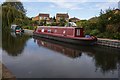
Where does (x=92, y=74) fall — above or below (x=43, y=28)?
below

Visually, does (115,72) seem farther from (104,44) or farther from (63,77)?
(104,44)

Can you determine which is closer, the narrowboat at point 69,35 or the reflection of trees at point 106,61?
the reflection of trees at point 106,61

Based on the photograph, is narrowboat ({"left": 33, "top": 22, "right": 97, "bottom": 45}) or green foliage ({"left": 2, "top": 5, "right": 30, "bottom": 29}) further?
green foliage ({"left": 2, "top": 5, "right": 30, "bottom": 29})

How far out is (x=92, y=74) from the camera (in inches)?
442

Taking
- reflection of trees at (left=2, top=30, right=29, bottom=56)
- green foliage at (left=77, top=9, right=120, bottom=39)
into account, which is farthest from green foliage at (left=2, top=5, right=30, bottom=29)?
green foliage at (left=77, top=9, right=120, bottom=39)

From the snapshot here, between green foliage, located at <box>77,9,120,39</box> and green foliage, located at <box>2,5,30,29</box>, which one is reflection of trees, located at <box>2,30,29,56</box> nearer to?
green foliage, located at <box>77,9,120,39</box>

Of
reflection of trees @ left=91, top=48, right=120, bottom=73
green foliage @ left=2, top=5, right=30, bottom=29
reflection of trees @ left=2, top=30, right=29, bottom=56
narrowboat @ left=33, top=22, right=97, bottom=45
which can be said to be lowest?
reflection of trees @ left=91, top=48, right=120, bottom=73

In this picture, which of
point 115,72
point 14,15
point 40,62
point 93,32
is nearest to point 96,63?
point 115,72

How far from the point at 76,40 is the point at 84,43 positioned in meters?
1.18

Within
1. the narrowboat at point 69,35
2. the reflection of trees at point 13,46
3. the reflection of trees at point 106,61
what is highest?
the narrowboat at point 69,35

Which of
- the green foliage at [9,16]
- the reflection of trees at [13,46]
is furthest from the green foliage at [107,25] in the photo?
the green foliage at [9,16]

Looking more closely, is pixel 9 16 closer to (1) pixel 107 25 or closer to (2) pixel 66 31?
(2) pixel 66 31

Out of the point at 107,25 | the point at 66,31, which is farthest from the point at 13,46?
the point at 107,25

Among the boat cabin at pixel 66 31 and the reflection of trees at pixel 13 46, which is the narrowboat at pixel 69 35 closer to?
the boat cabin at pixel 66 31
